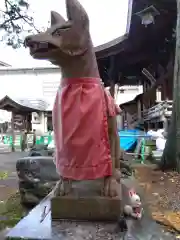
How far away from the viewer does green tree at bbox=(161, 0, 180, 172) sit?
740 cm

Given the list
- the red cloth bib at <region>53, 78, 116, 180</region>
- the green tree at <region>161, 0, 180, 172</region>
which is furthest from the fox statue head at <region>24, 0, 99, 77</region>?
the green tree at <region>161, 0, 180, 172</region>

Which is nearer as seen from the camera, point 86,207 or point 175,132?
point 86,207

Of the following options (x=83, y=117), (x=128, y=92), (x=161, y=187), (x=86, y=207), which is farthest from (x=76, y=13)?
(x=128, y=92)

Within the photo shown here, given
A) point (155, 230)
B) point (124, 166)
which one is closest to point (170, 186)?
point (124, 166)

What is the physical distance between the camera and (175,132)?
7688mm

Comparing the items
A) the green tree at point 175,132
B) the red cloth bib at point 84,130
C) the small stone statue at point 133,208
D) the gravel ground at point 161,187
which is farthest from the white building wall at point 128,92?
the red cloth bib at point 84,130

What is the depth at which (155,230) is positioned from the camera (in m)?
2.34

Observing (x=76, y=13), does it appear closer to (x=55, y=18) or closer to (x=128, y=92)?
(x=55, y=18)

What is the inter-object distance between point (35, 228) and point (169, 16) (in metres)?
8.46

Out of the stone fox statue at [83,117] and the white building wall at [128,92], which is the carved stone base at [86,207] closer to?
the stone fox statue at [83,117]

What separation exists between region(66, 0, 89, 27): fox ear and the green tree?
18.2ft

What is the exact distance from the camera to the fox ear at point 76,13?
7.22 feet

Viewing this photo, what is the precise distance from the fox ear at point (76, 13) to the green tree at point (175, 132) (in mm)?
5548

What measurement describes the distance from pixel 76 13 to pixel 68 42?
221 millimetres
